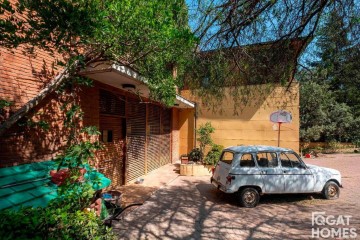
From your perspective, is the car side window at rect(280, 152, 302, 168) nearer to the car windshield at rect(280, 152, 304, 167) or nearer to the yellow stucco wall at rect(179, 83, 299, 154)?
the car windshield at rect(280, 152, 304, 167)

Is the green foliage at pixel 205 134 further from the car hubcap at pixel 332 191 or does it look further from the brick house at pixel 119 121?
the car hubcap at pixel 332 191

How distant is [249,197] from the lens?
21.9 ft

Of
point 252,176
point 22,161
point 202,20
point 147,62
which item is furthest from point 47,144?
point 252,176

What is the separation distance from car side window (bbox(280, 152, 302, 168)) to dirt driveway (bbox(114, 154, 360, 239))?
1.17 metres

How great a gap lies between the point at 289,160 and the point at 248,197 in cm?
173

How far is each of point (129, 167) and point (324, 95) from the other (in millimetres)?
18256

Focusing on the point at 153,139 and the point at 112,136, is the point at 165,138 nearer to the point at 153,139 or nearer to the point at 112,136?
the point at 153,139

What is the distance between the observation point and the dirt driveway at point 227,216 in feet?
16.1

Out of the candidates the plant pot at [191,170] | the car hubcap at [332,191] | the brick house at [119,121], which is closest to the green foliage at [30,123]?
the brick house at [119,121]

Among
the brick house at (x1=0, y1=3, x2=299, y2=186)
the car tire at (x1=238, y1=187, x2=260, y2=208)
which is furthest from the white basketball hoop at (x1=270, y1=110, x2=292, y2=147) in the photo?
the car tire at (x1=238, y1=187, x2=260, y2=208)

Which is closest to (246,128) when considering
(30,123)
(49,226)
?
(30,123)

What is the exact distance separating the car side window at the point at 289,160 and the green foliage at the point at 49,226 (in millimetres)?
5949

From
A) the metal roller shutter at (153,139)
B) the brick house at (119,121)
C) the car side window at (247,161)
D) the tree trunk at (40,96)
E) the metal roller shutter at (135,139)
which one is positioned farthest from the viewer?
the metal roller shutter at (153,139)

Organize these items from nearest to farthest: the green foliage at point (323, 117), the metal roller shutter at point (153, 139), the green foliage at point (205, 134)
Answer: the metal roller shutter at point (153, 139) → the green foliage at point (205, 134) → the green foliage at point (323, 117)
